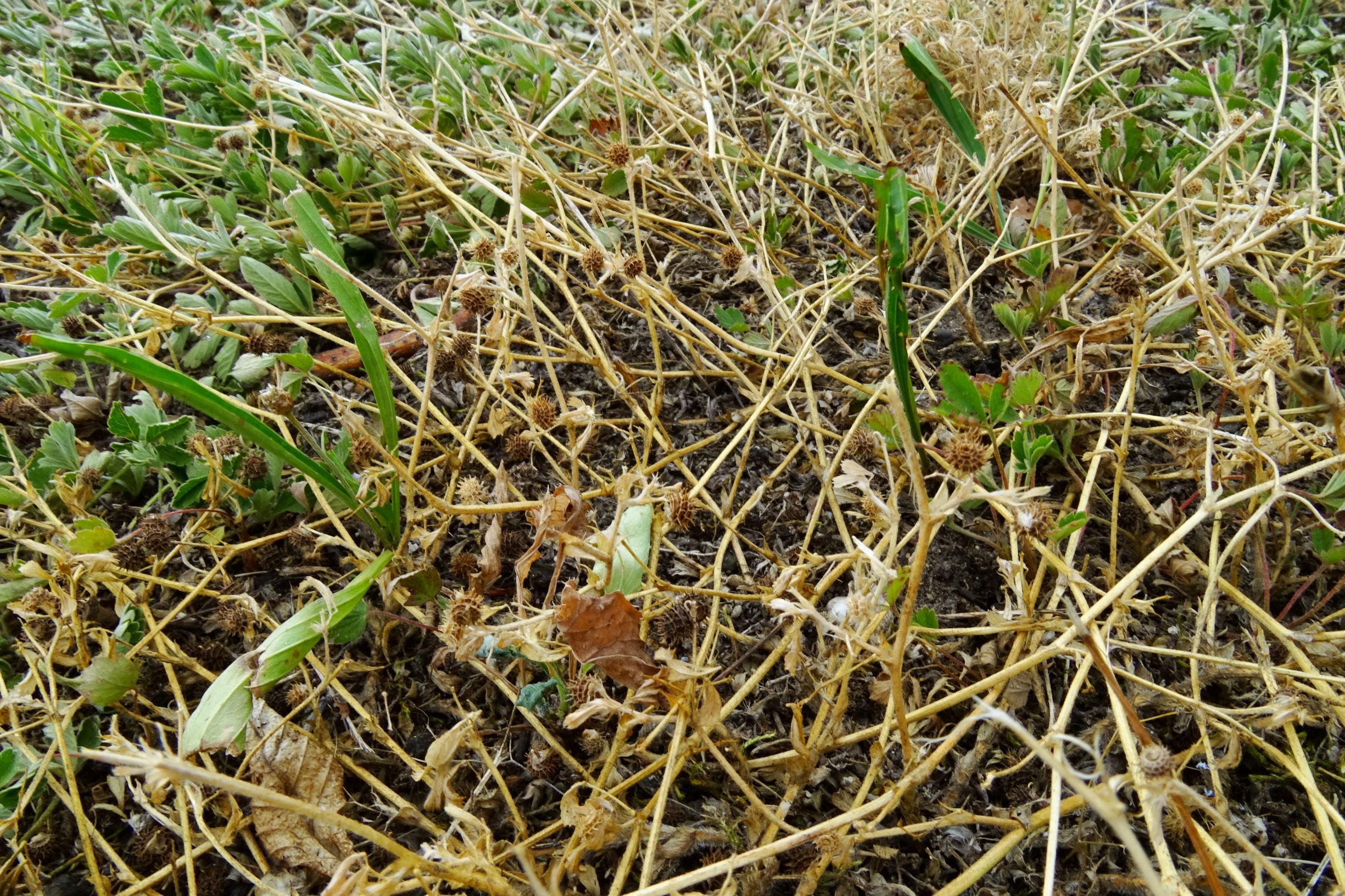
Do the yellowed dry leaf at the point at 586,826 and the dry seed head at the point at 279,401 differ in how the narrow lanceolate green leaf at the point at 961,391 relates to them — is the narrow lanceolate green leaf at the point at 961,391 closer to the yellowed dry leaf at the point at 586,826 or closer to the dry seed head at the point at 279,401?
the yellowed dry leaf at the point at 586,826

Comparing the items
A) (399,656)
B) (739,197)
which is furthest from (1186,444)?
(399,656)

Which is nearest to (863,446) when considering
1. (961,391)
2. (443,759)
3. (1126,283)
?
(961,391)

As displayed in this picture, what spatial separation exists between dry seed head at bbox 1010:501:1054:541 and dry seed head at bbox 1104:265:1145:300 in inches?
14.6

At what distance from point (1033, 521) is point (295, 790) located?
0.99 metres

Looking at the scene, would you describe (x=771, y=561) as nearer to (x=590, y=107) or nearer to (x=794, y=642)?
(x=794, y=642)

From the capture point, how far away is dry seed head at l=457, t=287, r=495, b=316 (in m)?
1.33

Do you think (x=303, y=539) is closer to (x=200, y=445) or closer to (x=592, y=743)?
(x=200, y=445)

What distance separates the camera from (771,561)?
4.30 feet

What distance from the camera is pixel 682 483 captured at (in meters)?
1.12

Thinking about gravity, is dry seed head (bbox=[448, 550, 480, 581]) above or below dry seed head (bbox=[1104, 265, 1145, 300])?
above

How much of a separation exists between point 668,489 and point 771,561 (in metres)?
0.31

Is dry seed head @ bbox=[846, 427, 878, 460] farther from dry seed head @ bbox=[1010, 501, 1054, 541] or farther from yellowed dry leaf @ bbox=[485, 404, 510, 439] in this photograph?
yellowed dry leaf @ bbox=[485, 404, 510, 439]

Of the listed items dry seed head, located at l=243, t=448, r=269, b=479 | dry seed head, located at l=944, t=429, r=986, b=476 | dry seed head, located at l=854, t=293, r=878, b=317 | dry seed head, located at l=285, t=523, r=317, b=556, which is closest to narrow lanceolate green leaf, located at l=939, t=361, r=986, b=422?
dry seed head, located at l=944, t=429, r=986, b=476

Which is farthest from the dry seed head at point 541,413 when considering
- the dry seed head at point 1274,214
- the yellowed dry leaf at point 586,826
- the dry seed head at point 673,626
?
the dry seed head at point 1274,214
